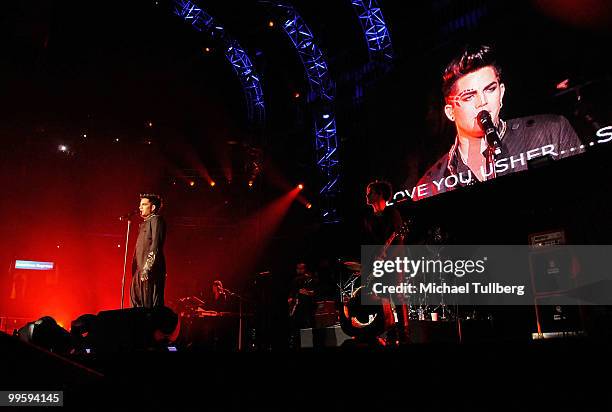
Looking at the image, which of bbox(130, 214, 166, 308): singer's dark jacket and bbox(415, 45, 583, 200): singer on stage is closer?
bbox(130, 214, 166, 308): singer's dark jacket

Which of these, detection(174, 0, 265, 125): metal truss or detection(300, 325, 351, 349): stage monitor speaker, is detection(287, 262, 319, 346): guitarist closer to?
detection(300, 325, 351, 349): stage monitor speaker

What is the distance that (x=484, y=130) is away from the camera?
7566mm

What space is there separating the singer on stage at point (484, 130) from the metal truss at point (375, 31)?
212 centimetres

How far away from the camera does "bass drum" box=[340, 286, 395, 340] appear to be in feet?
13.1

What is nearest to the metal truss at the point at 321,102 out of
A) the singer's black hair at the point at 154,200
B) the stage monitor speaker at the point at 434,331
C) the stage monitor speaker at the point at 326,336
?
the stage monitor speaker at the point at 326,336

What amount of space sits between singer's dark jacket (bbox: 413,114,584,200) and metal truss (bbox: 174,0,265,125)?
7.03 meters

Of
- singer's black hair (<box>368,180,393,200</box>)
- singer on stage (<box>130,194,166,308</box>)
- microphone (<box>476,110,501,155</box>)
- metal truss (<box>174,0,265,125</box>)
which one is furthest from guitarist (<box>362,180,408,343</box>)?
metal truss (<box>174,0,265,125</box>)

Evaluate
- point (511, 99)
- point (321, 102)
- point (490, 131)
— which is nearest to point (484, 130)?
point (490, 131)

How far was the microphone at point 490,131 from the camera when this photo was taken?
24.2ft

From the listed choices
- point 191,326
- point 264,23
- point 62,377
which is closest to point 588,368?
point 62,377

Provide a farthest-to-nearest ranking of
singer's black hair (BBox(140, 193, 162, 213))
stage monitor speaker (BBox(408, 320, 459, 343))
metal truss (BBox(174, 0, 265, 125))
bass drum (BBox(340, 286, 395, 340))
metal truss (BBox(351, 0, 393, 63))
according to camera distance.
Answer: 1. metal truss (BBox(174, 0, 265, 125))
2. metal truss (BBox(351, 0, 393, 63))
3. stage monitor speaker (BBox(408, 320, 459, 343))
4. singer's black hair (BBox(140, 193, 162, 213))
5. bass drum (BBox(340, 286, 395, 340))

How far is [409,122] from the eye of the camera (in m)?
9.02

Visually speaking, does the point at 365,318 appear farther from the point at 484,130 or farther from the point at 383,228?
the point at 484,130

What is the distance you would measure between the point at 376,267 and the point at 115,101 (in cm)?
1144
